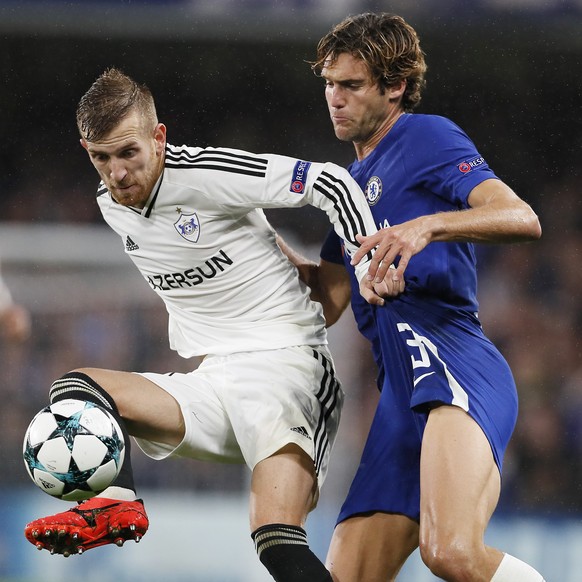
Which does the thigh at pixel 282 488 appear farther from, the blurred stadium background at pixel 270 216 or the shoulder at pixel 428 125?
the blurred stadium background at pixel 270 216

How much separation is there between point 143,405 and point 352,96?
4.26 feet

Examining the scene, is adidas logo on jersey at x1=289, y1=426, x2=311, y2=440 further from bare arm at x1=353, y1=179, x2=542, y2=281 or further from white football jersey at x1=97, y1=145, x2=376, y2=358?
bare arm at x1=353, y1=179, x2=542, y2=281

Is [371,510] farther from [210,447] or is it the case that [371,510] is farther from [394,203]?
[394,203]

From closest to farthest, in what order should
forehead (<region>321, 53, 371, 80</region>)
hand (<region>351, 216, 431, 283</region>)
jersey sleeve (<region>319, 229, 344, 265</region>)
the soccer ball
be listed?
1. hand (<region>351, 216, 431, 283</region>)
2. the soccer ball
3. forehead (<region>321, 53, 371, 80</region>)
4. jersey sleeve (<region>319, 229, 344, 265</region>)

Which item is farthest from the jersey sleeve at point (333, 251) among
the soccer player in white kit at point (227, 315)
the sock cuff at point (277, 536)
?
the sock cuff at point (277, 536)

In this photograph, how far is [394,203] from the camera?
356 cm

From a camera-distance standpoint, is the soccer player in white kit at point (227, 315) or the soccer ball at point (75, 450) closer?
the soccer ball at point (75, 450)

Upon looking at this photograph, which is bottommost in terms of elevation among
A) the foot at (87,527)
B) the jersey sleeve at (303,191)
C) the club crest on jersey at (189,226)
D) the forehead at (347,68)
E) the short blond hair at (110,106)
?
the foot at (87,527)

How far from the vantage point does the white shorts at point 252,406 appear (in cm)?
358

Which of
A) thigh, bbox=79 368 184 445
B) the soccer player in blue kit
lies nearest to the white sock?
the soccer player in blue kit

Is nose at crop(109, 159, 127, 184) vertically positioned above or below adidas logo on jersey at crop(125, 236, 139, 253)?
above

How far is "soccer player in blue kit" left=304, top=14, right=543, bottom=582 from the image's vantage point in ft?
10.3

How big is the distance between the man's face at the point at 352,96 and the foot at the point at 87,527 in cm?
150

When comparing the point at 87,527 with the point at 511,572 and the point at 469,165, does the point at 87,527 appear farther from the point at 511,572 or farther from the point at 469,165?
the point at 469,165
